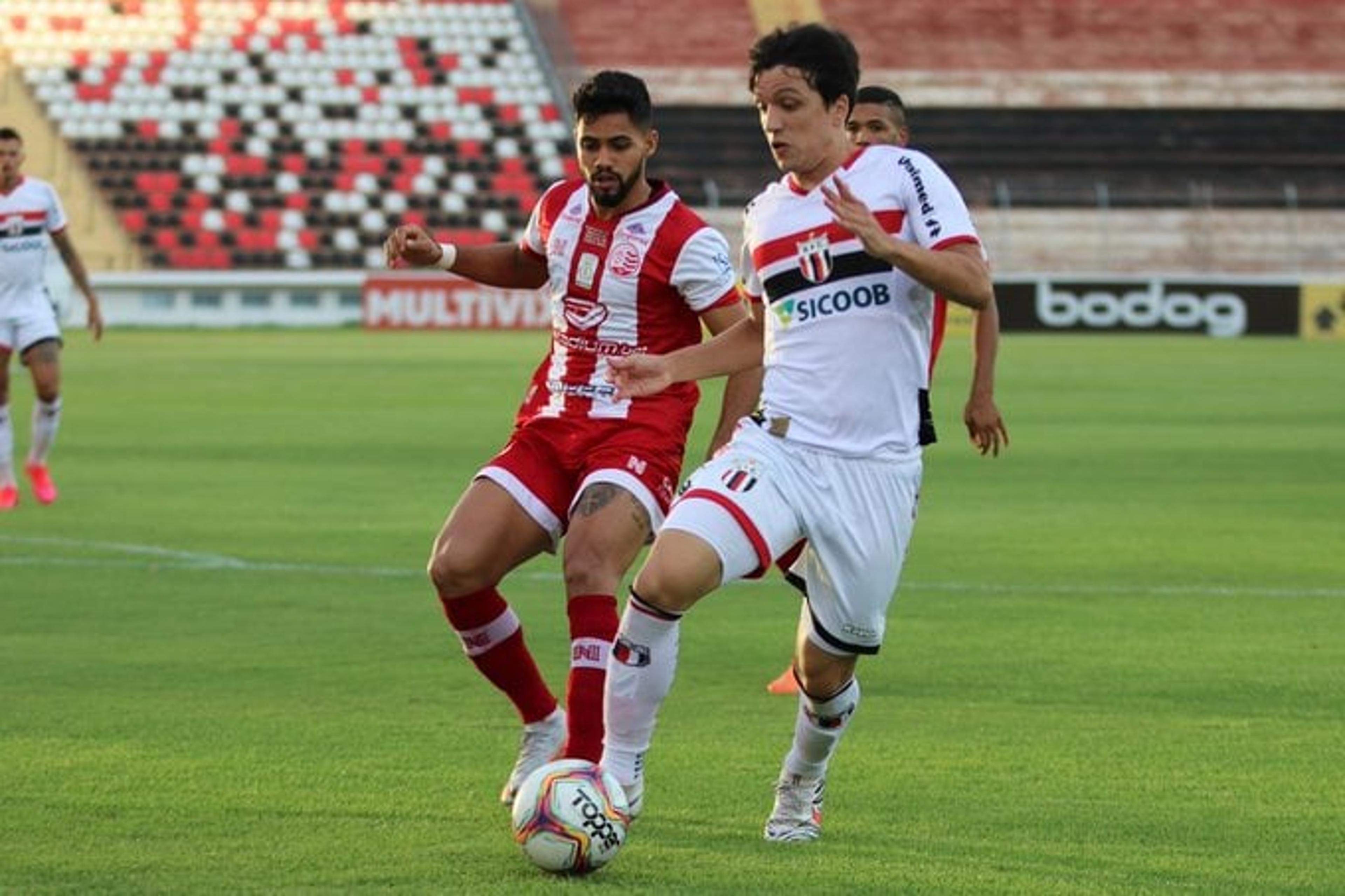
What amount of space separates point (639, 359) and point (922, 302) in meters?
0.75

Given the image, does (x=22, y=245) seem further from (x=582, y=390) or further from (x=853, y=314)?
(x=853, y=314)

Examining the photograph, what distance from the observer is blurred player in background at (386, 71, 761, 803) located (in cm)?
717

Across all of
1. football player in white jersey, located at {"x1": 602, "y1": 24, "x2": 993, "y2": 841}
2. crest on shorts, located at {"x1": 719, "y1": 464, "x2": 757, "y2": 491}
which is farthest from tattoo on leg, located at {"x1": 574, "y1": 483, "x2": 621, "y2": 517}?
crest on shorts, located at {"x1": 719, "y1": 464, "x2": 757, "y2": 491}

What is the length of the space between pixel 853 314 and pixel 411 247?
1.48 meters

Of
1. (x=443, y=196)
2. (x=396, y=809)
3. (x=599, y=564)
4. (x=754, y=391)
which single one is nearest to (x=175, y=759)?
(x=396, y=809)

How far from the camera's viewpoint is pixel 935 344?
8.03m

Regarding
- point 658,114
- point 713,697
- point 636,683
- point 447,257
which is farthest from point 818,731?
point 658,114

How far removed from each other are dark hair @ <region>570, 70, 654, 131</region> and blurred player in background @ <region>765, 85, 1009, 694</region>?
564mm

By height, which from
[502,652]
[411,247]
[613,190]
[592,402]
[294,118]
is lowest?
[294,118]

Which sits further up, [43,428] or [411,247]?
[411,247]

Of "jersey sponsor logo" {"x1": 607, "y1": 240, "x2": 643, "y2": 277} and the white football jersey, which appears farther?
"jersey sponsor logo" {"x1": 607, "y1": 240, "x2": 643, "y2": 277}

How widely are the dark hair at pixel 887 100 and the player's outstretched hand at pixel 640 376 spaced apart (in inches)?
87.0

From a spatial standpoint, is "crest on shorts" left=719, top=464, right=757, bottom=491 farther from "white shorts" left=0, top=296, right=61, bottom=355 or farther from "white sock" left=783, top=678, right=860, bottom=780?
"white shorts" left=0, top=296, right=61, bottom=355

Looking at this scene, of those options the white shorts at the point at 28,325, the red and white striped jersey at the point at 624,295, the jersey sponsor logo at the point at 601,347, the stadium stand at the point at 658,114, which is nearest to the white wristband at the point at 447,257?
the red and white striped jersey at the point at 624,295
